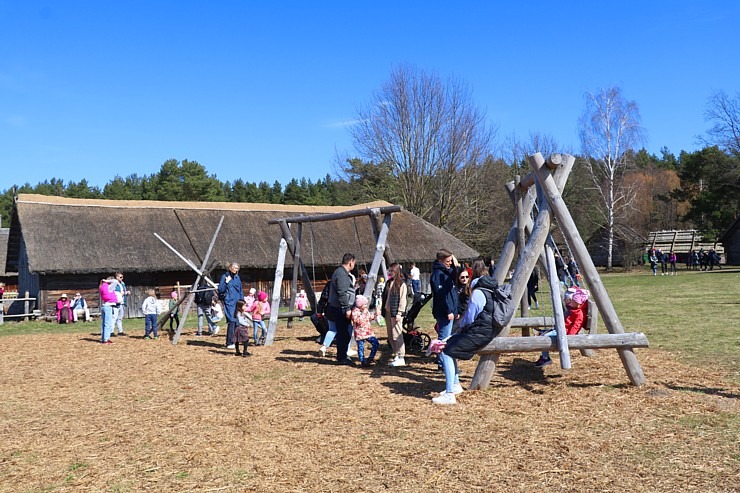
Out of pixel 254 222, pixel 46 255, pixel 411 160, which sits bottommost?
pixel 46 255

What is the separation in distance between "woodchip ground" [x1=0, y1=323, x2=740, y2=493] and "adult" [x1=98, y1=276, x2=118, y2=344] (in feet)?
13.3

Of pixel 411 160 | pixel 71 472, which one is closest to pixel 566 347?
pixel 71 472

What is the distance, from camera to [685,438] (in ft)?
20.6

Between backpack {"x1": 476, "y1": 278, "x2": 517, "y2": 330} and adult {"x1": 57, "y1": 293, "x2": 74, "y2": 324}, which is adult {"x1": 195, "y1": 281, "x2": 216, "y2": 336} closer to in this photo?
adult {"x1": 57, "y1": 293, "x2": 74, "y2": 324}

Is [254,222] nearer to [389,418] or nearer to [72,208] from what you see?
[72,208]

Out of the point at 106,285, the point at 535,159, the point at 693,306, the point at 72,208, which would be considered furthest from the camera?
the point at 72,208

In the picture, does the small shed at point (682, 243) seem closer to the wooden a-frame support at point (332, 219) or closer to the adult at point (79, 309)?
the adult at point (79, 309)

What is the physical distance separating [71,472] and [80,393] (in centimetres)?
408

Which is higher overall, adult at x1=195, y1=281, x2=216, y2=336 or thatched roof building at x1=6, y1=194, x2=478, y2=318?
thatched roof building at x1=6, y1=194, x2=478, y2=318

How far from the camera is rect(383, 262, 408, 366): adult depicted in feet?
35.9

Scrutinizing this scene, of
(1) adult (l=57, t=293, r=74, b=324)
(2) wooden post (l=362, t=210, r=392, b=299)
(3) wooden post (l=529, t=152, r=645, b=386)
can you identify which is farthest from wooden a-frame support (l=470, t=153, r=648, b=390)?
(1) adult (l=57, t=293, r=74, b=324)

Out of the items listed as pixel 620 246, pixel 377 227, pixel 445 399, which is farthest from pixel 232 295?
pixel 620 246

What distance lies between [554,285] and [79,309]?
19.5 m

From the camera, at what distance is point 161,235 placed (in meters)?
27.5
